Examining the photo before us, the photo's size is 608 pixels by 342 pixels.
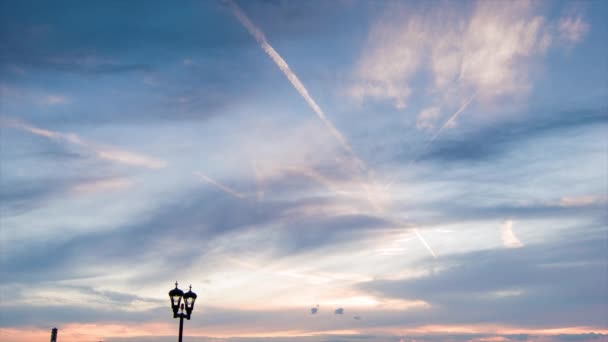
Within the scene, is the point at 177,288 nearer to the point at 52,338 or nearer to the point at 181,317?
the point at 181,317

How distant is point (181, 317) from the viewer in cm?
2458

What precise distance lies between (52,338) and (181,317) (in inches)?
1093

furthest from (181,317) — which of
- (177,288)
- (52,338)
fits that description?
(52,338)

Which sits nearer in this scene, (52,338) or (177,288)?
(177,288)

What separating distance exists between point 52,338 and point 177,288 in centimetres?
2737

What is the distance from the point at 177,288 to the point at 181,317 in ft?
4.23

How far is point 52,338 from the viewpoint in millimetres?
46969

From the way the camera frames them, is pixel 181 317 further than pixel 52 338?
No

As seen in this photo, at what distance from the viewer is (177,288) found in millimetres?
25234
